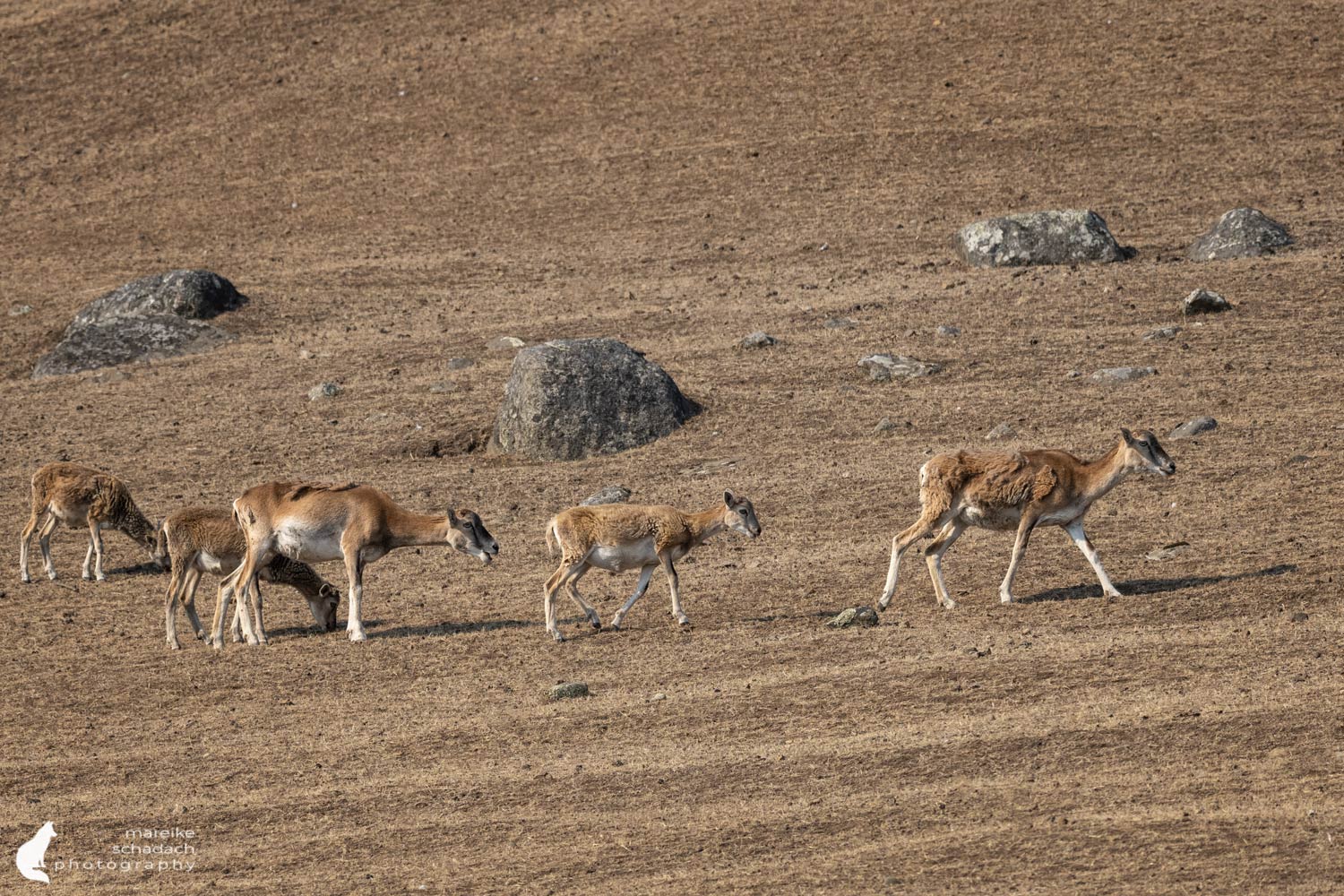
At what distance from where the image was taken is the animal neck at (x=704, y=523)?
17531 millimetres

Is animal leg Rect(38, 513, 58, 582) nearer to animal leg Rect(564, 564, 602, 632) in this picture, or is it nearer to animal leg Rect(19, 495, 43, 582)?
animal leg Rect(19, 495, 43, 582)

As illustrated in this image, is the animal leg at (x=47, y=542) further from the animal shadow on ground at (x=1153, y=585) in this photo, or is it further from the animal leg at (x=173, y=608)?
the animal shadow on ground at (x=1153, y=585)

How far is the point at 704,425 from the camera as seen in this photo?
24.4m

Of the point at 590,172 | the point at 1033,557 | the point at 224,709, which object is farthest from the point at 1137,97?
the point at 224,709

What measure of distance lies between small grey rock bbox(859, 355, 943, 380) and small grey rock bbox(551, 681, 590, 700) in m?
11.5

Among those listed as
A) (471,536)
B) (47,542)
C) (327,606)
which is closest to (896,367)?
(471,536)

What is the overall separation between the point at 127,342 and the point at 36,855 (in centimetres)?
1889

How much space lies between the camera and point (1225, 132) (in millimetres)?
35594

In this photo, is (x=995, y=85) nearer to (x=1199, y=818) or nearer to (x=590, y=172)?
(x=590, y=172)

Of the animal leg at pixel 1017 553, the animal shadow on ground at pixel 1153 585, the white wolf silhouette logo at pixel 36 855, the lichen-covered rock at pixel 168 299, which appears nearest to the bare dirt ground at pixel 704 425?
the animal shadow on ground at pixel 1153 585

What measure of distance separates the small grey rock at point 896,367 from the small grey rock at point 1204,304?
432 centimetres

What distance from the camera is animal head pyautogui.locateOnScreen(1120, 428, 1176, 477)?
56.6ft

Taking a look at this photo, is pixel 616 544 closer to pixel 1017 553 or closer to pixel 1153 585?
pixel 1017 553

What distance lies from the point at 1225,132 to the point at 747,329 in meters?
13.5
